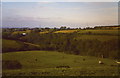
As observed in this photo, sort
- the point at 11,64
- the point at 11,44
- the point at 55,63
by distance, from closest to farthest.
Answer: the point at 11,64
the point at 55,63
the point at 11,44

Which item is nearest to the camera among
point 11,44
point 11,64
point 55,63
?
point 11,64

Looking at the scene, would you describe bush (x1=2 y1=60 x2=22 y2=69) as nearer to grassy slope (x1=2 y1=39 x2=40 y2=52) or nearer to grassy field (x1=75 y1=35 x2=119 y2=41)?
grassy slope (x1=2 y1=39 x2=40 y2=52)

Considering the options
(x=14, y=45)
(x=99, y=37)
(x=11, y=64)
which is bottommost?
(x=11, y=64)

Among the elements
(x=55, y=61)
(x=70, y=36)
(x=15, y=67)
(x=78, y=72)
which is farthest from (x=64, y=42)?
(x=15, y=67)

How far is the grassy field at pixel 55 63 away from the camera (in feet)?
28.5

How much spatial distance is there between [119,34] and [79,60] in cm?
243

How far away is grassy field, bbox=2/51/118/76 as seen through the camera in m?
8.70

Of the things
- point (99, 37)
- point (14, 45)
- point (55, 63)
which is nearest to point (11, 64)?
point (14, 45)

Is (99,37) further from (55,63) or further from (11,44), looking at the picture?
(11,44)

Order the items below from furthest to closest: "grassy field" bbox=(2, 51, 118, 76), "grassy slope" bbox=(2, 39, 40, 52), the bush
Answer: "grassy slope" bbox=(2, 39, 40, 52), the bush, "grassy field" bbox=(2, 51, 118, 76)

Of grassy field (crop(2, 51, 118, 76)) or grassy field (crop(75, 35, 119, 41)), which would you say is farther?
grassy field (crop(75, 35, 119, 41))

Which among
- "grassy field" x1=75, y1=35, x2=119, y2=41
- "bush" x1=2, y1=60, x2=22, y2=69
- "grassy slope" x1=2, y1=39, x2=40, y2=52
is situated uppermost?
"grassy field" x1=75, y1=35, x2=119, y2=41

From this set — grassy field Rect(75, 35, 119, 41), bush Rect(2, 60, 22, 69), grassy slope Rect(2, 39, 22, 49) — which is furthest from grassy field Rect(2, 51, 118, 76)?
grassy field Rect(75, 35, 119, 41)

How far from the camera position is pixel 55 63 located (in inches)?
359
